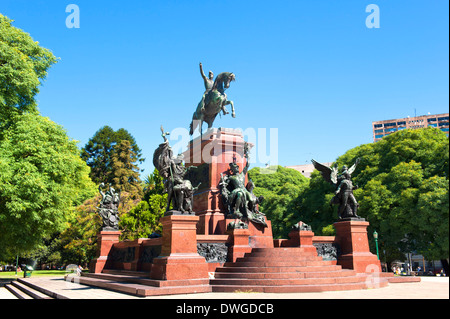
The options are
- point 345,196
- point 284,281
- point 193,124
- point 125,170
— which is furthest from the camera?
point 125,170

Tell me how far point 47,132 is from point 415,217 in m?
22.5

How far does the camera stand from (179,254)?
40.6 ft

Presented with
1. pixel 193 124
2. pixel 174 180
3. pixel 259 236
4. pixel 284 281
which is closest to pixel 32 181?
pixel 193 124

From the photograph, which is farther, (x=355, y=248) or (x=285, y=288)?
(x=355, y=248)

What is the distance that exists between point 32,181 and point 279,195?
29.2 metres

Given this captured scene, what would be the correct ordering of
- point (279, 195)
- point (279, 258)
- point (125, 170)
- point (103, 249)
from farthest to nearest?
point (125, 170), point (279, 195), point (103, 249), point (279, 258)

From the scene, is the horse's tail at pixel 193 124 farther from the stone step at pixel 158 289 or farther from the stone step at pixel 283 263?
the stone step at pixel 158 289

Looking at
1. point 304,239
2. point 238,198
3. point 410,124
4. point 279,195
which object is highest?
point 410,124

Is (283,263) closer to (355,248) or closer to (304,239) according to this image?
(304,239)

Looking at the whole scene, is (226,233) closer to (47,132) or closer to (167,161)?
(167,161)

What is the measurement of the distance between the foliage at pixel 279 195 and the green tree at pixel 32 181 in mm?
21171

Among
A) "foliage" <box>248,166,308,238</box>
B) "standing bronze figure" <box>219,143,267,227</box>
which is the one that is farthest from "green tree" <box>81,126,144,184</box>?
"standing bronze figure" <box>219,143,267,227</box>

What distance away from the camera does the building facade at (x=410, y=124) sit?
105 m

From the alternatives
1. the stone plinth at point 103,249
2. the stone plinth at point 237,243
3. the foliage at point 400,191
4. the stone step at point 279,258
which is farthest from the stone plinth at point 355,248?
the stone plinth at point 103,249
